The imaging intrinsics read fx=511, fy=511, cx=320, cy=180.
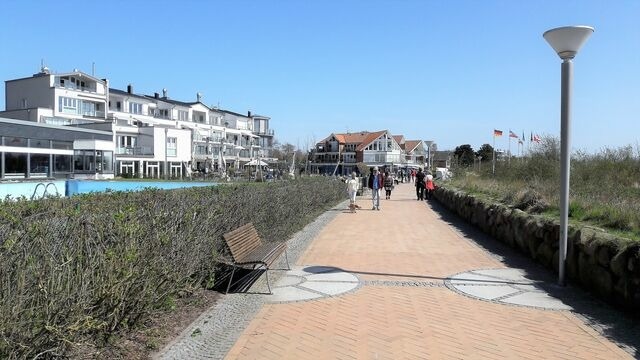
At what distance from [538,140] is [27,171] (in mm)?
33944

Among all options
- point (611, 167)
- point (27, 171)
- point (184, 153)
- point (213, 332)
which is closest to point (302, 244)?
point (213, 332)

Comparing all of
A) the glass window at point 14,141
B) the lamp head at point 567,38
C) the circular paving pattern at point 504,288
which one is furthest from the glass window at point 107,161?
the lamp head at point 567,38

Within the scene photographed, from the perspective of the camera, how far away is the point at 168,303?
498 centimetres

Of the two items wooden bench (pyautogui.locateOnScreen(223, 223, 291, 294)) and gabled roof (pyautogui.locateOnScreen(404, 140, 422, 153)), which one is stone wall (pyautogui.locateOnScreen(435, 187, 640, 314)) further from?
gabled roof (pyautogui.locateOnScreen(404, 140, 422, 153))

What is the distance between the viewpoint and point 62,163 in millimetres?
41125

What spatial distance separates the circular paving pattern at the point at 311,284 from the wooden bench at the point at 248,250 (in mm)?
272

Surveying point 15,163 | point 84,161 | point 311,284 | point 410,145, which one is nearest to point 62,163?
point 84,161

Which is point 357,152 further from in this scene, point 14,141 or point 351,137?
point 14,141

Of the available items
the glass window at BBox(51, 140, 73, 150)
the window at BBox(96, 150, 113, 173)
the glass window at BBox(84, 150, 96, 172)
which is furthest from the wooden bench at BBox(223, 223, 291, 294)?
the window at BBox(96, 150, 113, 173)

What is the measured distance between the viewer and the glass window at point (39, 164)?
3753cm

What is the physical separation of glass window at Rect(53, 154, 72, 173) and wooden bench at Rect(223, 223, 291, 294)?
125 ft

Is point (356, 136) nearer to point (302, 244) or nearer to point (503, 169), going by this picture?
point (503, 169)

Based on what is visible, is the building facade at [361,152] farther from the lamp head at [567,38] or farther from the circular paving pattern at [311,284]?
the lamp head at [567,38]

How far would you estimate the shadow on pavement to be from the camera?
487 centimetres
